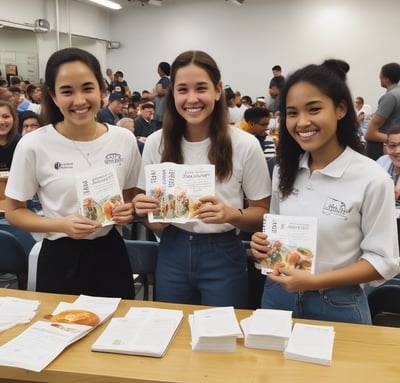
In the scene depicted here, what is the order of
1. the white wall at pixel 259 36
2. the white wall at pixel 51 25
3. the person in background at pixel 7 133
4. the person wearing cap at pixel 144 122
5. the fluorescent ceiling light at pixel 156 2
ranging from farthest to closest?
the fluorescent ceiling light at pixel 156 2 → the white wall at pixel 259 36 → the white wall at pixel 51 25 → the person wearing cap at pixel 144 122 → the person in background at pixel 7 133

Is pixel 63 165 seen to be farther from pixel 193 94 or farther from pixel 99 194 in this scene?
pixel 193 94

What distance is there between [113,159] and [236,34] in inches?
498

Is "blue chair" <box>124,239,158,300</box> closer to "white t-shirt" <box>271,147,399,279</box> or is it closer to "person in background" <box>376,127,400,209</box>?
"white t-shirt" <box>271,147,399,279</box>

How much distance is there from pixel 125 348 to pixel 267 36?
13.2 m

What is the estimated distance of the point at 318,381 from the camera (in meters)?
1.19

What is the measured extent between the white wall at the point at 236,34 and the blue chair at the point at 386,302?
10.5 meters

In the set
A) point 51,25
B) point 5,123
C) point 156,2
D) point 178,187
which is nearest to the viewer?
point 178,187

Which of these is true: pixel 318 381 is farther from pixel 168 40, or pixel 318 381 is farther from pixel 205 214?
pixel 168 40

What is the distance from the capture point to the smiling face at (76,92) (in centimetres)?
173

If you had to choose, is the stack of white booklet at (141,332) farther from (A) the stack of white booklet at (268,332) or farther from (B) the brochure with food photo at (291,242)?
(B) the brochure with food photo at (291,242)

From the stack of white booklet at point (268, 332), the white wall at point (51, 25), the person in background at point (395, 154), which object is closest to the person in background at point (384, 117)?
the person in background at point (395, 154)

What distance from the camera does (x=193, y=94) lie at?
5.71 ft

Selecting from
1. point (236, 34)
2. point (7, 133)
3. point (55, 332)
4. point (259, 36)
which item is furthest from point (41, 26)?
point (55, 332)

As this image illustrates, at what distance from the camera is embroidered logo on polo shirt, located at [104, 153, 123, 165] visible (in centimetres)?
184
